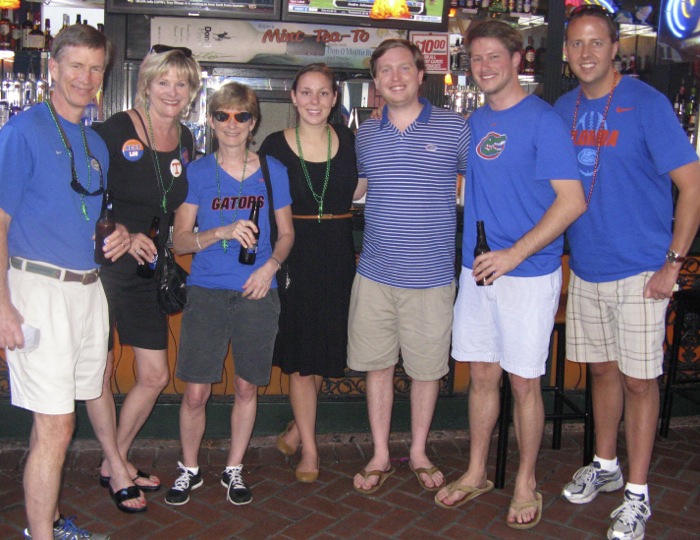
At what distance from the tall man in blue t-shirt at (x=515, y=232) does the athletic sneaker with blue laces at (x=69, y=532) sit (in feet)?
5.99

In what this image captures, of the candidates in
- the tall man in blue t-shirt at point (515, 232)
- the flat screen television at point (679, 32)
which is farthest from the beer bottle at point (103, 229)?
the flat screen television at point (679, 32)

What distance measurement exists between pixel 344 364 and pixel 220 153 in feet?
4.02

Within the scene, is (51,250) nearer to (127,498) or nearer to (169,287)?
(169,287)

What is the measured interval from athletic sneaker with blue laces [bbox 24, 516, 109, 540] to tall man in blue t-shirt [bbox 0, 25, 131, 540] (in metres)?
0.28

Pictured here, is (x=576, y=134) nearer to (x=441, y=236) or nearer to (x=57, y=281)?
(x=441, y=236)

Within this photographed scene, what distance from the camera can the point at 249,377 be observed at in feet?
11.6

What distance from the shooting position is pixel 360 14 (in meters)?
5.86

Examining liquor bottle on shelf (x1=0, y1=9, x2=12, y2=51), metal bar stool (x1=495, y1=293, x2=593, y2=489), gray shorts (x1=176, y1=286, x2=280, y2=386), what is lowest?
metal bar stool (x1=495, y1=293, x2=593, y2=489)

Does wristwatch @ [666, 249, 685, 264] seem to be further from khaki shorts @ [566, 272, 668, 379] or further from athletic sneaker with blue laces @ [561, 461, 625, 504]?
athletic sneaker with blue laces @ [561, 461, 625, 504]

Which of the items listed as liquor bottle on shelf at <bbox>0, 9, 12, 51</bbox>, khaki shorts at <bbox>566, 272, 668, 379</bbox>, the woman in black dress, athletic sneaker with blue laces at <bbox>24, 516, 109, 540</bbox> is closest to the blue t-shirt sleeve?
the woman in black dress

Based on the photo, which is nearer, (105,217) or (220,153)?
(105,217)

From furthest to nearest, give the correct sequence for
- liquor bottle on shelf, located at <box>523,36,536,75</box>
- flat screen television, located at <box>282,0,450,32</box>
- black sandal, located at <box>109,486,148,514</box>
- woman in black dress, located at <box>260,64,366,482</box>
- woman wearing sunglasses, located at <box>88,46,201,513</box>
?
liquor bottle on shelf, located at <box>523,36,536,75</box> < flat screen television, located at <box>282,0,450,32</box> < woman in black dress, located at <box>260,64,366,482</box> < black sandal, located at <box>109,486,148,514</box> < woman wearing sunglasses, located at <box>88,46,201,513</box>

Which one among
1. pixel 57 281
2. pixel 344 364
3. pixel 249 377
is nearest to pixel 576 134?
pixel 344 364

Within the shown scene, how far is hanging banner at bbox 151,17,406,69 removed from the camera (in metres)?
5.88
